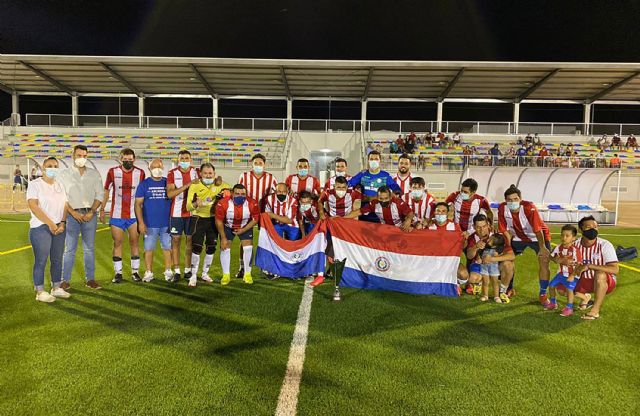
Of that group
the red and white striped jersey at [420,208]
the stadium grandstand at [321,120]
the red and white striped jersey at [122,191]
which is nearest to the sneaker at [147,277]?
the red and white striped jersey at [122,191]

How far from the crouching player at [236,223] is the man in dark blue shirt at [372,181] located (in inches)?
74.8

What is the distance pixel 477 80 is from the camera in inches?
1132

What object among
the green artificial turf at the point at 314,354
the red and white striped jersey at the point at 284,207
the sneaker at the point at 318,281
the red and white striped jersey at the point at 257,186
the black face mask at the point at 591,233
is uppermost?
the red and white striped jersey at the point at 257,186

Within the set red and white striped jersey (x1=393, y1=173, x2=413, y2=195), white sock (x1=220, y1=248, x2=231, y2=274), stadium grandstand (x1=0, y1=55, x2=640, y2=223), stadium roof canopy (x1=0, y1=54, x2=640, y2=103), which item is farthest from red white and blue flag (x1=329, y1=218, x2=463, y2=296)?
stadium roof canopy (x1=0, y1=54, x2=640, y2=103)

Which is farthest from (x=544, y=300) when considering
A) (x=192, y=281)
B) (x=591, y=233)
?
(x=192, y=281)

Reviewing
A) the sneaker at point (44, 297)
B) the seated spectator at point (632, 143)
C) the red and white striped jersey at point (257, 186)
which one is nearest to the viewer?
the sneaker at point (44, 297)

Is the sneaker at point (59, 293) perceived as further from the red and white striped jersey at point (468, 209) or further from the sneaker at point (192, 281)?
the red and white striped jersey at point (468, 209)

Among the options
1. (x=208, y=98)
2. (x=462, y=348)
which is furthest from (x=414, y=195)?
(x=208, y=98)

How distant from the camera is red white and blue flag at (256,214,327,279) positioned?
6.75m

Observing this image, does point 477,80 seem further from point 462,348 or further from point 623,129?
point 462,348

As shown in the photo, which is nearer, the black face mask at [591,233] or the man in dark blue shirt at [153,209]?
the black face mask at [591,233]

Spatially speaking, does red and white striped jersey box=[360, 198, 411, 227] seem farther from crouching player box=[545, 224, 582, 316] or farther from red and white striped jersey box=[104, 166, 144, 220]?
red and white striped jersey box=[104, 166, 144, 220]

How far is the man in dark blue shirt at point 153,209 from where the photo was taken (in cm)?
629

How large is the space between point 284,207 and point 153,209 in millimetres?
2053
